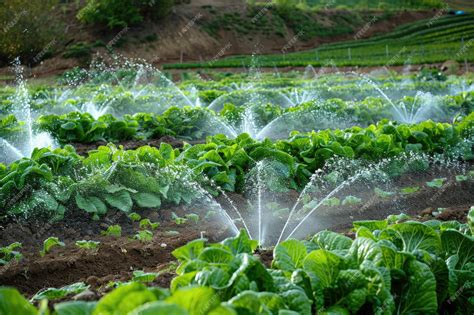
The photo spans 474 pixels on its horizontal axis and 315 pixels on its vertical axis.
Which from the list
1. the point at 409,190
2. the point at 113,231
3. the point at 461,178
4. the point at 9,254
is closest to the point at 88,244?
the point at 113,231

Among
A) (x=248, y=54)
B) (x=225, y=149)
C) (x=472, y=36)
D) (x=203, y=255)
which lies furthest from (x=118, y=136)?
(x=472, y=36)

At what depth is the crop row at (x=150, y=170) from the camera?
5.87 m

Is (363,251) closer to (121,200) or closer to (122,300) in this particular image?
(122,300)

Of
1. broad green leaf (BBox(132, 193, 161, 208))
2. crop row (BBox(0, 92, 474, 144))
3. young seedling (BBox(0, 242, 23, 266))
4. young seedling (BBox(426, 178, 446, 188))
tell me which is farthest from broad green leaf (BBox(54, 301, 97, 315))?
crop row (BBox(0, 92, 474, 144))

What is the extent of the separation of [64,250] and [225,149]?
7.57 ft

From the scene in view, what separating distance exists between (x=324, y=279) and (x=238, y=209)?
11.4ft

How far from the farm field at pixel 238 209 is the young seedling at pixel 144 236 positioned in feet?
0.04

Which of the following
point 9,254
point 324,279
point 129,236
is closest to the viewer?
point 324,279

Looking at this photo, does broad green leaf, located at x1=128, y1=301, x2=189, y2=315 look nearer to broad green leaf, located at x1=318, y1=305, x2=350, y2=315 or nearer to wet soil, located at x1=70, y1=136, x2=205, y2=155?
broad green leaf, located at x1=318, y1=305, x2=350, y2=315

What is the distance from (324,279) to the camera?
10.2 feet

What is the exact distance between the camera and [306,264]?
314 cm

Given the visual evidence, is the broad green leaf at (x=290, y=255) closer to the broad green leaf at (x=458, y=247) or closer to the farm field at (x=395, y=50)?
the broad green leaf at (x=458, y=247)

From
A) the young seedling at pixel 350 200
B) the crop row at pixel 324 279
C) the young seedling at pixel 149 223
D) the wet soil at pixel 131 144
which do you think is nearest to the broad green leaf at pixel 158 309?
the crop row at pixel 324 279

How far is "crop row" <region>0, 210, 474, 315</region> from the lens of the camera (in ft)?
7.68
